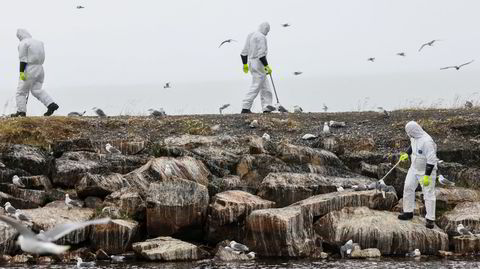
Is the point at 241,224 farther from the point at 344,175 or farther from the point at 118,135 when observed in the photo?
the point at 118,135

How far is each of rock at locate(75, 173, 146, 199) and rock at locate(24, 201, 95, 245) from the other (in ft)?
1.96

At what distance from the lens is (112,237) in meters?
20.9

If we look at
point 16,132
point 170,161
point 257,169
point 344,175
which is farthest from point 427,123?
point 16,132

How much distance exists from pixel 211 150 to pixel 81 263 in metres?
6.91

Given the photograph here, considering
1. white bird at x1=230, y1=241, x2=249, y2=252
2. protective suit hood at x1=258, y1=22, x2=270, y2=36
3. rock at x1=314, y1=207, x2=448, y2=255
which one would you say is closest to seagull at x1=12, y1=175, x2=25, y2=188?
white bird at x1=230, y1=241, x2=249, y2=252

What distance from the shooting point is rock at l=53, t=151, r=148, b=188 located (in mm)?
23688

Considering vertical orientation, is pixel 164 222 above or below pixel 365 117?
below

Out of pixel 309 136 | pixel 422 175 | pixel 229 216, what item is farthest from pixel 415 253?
pixel 309 136

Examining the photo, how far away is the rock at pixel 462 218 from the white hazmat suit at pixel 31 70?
41.8 feet

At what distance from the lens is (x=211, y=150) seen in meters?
25.3

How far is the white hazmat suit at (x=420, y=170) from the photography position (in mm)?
21938

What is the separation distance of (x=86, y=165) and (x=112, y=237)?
3.51 m

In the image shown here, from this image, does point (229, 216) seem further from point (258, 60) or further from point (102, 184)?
point (258, 60)

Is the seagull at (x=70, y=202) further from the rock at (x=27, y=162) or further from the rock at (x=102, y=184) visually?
the rock at (x=27, y=162)
